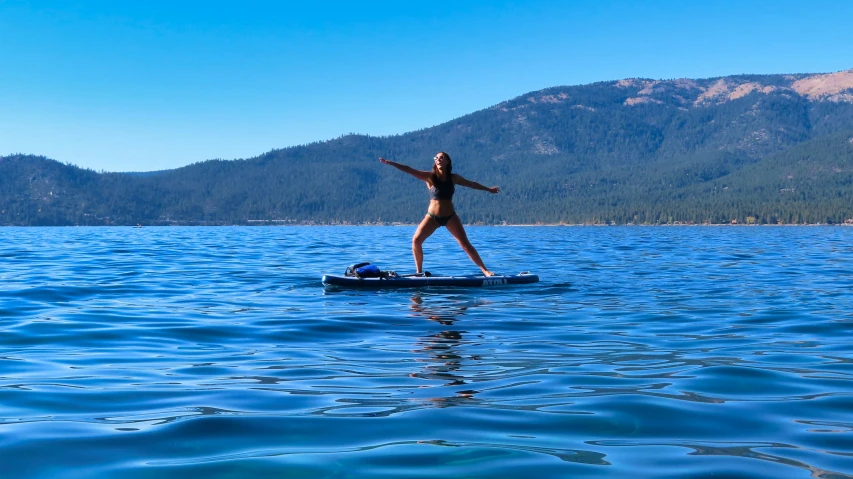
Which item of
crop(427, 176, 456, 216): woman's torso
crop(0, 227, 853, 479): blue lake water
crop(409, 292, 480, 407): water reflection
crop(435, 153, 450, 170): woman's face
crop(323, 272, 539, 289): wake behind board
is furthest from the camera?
crop(427, 176, 456, 216): woman's torso

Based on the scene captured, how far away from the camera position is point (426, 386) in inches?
289

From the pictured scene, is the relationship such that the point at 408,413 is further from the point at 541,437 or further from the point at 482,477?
the point at 482,477

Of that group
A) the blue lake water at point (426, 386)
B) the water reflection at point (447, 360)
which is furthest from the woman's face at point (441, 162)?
the water reflection at point (447, 360)

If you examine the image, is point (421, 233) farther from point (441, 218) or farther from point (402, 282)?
point (402, 282)

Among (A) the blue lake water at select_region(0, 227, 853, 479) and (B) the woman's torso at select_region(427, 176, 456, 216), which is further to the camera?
(B) the woman's torso at select_region(427, 176, 456, 216)

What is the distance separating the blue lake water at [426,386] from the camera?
5051mm

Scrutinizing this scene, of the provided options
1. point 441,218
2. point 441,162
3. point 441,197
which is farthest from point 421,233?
point 441,162

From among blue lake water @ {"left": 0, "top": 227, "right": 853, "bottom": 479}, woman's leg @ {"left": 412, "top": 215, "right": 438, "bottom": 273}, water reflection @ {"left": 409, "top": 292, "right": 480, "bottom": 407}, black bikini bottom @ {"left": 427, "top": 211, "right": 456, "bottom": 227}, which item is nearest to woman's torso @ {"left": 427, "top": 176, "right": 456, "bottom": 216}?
black bikini bottom @ {"left": 427, "top": 211, "right": 456, "bottom": 227}

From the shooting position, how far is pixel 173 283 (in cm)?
1883

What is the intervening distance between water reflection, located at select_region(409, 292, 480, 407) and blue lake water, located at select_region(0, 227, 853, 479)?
4cm

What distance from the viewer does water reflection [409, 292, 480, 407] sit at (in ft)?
22.8

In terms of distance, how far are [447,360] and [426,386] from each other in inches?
56.5

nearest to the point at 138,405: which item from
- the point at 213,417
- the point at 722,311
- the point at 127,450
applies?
the point at 213,417

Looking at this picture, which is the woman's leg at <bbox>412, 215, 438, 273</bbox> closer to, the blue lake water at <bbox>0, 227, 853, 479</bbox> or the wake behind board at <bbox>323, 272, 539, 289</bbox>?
the wake behind board at <bbox>323, 272, 539, 289</bbox>
